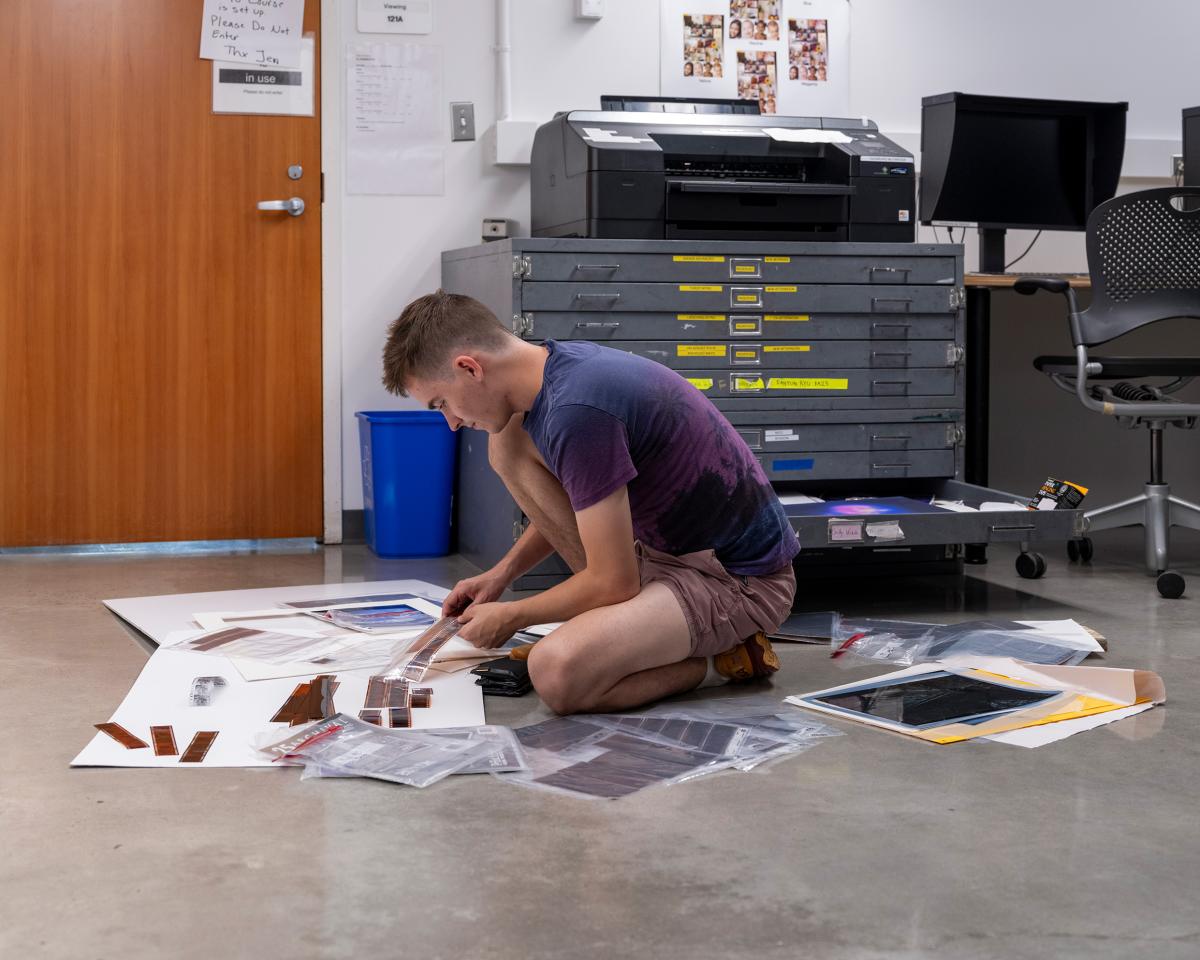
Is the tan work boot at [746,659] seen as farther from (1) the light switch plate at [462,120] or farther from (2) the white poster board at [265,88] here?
(2) the white poster board at [265,88]

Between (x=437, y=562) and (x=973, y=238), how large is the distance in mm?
1993

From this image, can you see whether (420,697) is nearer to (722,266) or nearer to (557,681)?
(557,681)

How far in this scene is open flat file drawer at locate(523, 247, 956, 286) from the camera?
326 cm

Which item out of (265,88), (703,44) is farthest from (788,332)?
(265,88)

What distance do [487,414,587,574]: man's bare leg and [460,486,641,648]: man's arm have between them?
235 mm

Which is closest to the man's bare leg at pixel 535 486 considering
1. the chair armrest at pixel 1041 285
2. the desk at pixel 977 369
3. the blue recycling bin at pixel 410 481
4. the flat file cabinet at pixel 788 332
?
the flat file cabinet at pixel 788 332

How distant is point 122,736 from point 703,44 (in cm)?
294

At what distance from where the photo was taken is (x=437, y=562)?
12.7 feet

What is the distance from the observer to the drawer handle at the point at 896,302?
3.40 m

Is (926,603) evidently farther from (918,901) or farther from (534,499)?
(918,901)

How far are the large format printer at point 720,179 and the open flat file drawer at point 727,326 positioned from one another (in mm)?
200

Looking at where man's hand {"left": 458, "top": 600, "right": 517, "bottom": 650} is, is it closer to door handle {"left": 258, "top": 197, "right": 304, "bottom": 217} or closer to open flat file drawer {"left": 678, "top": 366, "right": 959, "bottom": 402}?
open flat file drawer {"left": 678, "top": 366, "right": 959, "bottom": 402}

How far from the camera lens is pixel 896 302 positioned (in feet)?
11.2

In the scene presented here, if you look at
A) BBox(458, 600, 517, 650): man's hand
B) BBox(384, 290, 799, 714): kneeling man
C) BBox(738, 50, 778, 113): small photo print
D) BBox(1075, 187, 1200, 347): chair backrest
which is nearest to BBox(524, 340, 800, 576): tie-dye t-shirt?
BBox(384, 290, 799, 714): kneeling man
